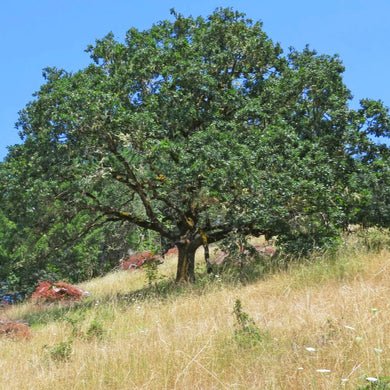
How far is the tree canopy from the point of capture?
11.9 metres

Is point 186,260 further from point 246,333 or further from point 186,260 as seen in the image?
point 246,333

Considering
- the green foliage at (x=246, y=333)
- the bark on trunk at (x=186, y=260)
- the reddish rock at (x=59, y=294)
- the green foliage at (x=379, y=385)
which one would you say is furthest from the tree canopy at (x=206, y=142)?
the green foliage at (x=379, y=385)

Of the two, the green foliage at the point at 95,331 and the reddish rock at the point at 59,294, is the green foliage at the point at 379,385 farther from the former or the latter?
the reddish rock at the point at 59,294

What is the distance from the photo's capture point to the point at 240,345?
5.75m

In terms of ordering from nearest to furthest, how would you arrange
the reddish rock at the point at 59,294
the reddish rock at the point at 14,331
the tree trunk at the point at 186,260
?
the reddish rock at the point at 14,331
the tree trunk at the point at 186,260
the reddish rock at the point at 59,294

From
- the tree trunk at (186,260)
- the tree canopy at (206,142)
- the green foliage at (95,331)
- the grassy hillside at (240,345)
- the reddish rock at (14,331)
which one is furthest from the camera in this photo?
the tree trunk at (186,260)

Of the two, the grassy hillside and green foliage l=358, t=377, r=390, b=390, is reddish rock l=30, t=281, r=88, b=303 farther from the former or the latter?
green foliage l=358, t=377, r=390, b=390

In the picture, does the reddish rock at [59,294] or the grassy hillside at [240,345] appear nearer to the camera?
the grassy hillside at [240,345]

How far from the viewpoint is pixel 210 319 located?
7328mm

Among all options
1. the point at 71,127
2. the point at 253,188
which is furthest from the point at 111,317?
the point at 71,127

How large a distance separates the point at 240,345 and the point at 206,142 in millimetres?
7058

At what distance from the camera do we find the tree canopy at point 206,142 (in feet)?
38.9

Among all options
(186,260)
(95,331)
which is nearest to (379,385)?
(95,331)

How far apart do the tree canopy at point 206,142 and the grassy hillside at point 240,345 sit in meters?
3.03
